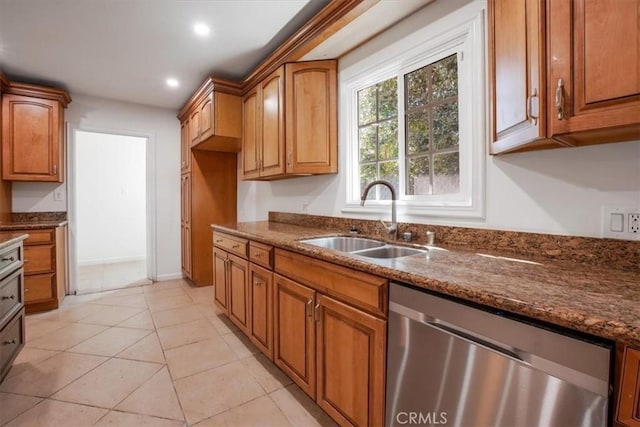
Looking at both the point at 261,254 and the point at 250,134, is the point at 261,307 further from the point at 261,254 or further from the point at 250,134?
the point at 250,134

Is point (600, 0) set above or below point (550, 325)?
above

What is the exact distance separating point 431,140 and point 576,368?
144 cm

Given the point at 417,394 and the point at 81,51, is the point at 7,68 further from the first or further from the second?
the point at 417,394

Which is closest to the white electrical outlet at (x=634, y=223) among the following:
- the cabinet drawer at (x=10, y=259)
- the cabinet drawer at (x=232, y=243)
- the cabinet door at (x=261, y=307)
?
the cabinet door at (x=261, y=307)

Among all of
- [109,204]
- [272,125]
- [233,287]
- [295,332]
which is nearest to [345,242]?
[295,332]

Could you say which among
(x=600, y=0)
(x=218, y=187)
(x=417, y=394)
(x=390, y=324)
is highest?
(x=600, y=0)

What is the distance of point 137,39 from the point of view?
7.98 ft

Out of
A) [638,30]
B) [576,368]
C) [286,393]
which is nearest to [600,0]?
[638,30]

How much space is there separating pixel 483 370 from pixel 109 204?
6.39 m

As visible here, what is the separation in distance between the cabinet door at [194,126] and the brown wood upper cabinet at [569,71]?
126 inches

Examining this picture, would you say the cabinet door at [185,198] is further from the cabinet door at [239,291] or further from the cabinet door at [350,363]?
the cabinet door at [350,363]

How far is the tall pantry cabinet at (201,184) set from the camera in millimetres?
3492

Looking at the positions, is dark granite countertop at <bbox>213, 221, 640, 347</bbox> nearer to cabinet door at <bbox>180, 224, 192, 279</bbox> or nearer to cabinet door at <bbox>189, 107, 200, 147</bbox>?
cabinet door at <bbox>189, 107, 200, 147</bbox>

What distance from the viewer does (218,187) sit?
13.1ft
